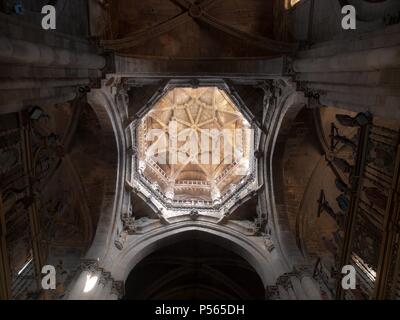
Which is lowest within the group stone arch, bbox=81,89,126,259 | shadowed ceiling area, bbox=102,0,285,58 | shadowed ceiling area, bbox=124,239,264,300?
shadowed ceiling area, bbox=124,239,264,300

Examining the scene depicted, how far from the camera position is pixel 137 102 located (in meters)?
11.5

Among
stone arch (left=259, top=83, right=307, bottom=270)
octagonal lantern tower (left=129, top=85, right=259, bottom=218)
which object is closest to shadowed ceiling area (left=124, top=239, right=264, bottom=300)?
octagonal lantern tower (left=129, top=85, right=259, bottom=218)

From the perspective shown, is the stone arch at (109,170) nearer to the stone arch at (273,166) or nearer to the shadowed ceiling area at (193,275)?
the shadowed ceiling area at (193,275)

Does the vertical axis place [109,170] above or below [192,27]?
below

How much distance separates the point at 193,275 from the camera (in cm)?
1352

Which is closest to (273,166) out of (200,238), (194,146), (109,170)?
(200,238)

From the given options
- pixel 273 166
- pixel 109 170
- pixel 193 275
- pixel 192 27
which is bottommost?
pixel 193 275

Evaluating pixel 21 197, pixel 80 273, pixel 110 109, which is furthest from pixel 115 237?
pixel 21 197

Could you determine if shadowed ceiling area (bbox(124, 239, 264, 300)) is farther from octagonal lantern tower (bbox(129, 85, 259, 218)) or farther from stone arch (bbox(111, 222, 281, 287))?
octagonal lantern tower (bbox(129, 85, 259, 218))

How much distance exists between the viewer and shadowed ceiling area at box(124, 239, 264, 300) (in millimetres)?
12578

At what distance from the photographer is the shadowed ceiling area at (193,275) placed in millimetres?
12578

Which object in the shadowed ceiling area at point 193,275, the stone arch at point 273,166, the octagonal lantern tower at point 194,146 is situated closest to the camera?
the stone arch at point 273,166

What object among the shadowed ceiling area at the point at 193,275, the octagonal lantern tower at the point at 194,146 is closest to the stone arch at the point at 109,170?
the octagonal lantern tower at the point at 194,146

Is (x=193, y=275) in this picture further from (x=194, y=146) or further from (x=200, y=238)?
(x=194, y=146)
